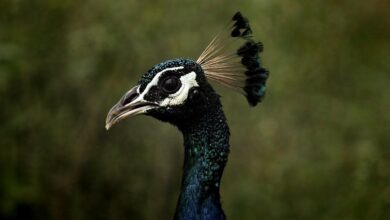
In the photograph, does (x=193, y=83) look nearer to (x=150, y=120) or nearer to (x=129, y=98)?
(x=129, y=98)

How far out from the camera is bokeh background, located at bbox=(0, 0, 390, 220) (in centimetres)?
395

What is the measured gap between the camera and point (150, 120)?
4.05 metres

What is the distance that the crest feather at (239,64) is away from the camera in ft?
7.77

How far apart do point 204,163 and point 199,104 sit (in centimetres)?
17

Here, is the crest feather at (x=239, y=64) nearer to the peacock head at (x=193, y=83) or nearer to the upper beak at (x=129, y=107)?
the peacock head at (x=193, y=83)

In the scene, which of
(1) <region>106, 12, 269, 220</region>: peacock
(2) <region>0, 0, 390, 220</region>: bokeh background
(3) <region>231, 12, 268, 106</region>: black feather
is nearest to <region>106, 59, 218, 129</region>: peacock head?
(1) <region>106, 12, 269, 220</region>: peacock

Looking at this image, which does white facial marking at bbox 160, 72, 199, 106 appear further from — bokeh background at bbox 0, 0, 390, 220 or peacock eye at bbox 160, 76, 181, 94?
bokeh background at bbox 0, 0, 390, 220

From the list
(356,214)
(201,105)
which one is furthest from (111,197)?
(201,105)

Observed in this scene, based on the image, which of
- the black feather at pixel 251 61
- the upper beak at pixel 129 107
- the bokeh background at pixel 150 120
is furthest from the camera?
the bokeh background at pixel 150 120

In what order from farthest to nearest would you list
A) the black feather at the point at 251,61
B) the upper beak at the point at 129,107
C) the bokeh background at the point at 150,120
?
the bokeh background at the point at 150,120
the black feather at the point at 251,61
the upper beak at the point at 129,107

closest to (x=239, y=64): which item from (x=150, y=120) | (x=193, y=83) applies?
(x=193, y=83)

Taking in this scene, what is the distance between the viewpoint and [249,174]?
4223 mm

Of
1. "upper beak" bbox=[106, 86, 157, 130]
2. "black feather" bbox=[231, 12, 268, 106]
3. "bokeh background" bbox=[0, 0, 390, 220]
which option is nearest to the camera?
"upper beak" bbox=[106, 86, 157, 130]

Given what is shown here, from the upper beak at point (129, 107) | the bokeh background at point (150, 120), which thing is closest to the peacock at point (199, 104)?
the upper beak at point (129, 107)
